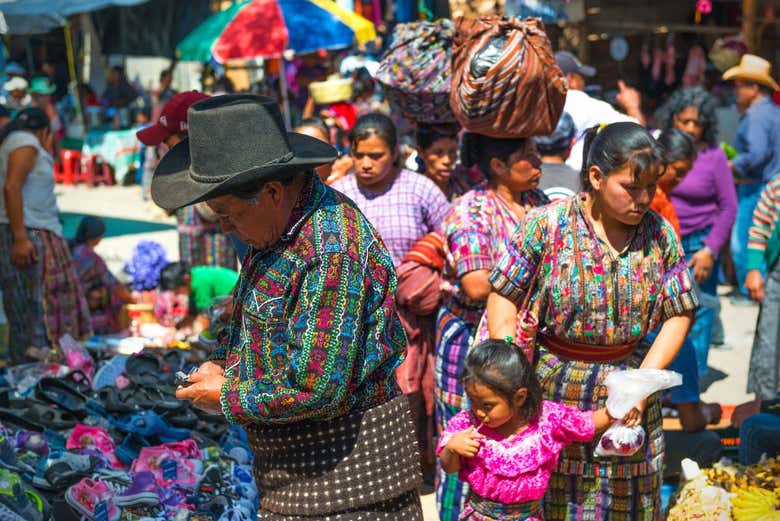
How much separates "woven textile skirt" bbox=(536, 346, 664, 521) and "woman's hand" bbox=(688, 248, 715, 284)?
3.06 metres

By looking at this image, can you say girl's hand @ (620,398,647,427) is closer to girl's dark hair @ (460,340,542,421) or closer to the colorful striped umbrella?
girl's dark hair @ (460,340,542,421)

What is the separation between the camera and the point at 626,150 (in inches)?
132

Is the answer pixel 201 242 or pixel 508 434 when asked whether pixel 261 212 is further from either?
pixel 201 242

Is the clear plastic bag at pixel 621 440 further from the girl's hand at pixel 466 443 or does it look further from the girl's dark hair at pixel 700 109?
the girl's dark hair at pixel 700 109

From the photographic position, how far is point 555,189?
196 inches

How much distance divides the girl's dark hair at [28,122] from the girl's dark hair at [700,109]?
4.30 m

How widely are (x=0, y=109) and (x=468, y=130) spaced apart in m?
4.46

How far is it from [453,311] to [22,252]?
3337 mm

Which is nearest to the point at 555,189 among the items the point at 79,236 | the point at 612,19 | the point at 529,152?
the point at 529,152

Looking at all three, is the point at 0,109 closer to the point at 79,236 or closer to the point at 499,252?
the point at 79,236

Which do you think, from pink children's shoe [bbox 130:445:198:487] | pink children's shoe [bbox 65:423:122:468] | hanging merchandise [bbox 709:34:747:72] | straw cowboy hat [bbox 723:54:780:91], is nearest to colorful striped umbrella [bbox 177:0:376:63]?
hanging merchandise [bbox 709:34:747:72]

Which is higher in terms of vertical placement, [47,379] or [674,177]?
[674,177]

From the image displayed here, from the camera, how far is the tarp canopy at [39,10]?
16031 mm

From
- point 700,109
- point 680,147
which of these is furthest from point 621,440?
point 700,109
